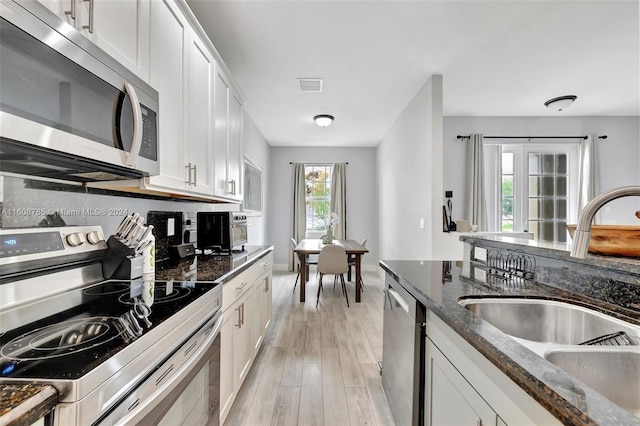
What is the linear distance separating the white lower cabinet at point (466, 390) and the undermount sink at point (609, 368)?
0.58 ft

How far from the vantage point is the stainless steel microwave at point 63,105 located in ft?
2.28

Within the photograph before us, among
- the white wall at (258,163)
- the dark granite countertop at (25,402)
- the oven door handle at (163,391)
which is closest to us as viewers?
the dark granite countertop at (25,402)

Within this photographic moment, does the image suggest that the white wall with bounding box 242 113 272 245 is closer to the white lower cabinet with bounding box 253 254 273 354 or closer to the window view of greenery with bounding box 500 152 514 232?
the white lower cabinet with bounding box 253 254 273 354

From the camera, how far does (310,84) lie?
318 cm

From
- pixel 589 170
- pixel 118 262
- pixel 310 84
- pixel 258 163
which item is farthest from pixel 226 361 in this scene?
pixel 589 170

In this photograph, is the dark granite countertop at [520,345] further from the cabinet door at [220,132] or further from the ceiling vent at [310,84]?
the ceiling vent at [310,84]

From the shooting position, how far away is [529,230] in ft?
14.9

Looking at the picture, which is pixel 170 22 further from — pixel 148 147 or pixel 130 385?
pixel 130 385

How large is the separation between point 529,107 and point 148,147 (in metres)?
4.83

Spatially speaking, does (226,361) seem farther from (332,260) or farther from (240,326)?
(332,260)

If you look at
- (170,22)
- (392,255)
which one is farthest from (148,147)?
(392,255)

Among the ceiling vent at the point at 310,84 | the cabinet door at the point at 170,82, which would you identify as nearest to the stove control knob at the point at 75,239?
the cabinet door at the point at 170,82

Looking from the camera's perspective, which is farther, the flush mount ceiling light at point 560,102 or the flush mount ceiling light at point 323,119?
the flush mount ceiling light at point 323,119

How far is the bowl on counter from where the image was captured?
1.04 m
